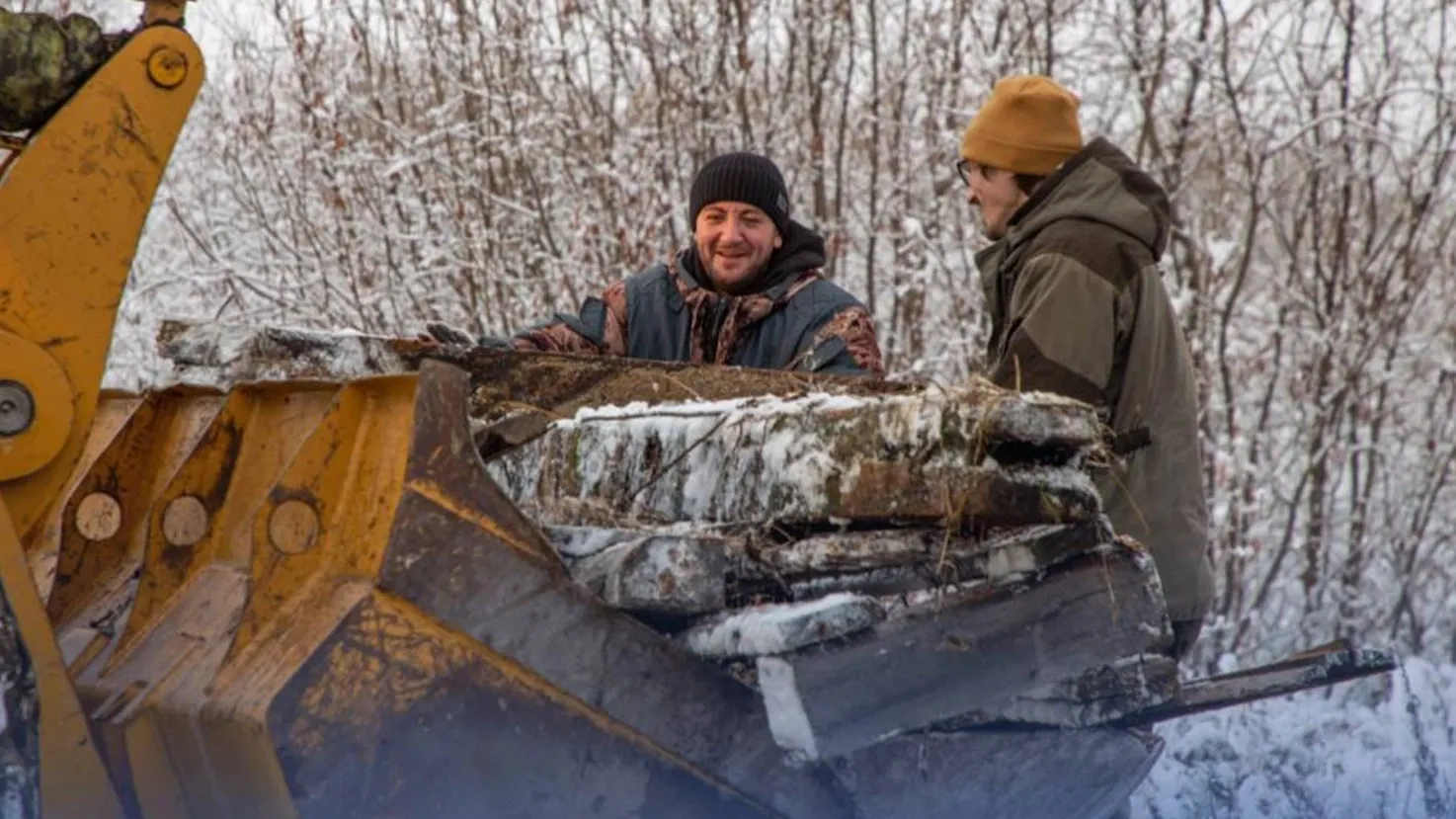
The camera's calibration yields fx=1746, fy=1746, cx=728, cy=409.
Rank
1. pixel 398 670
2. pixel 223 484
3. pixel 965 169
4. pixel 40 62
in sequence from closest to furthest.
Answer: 1. pixel 398 670
2. pixel 40 62
3. pixel 223 484
4. pixel 965 169

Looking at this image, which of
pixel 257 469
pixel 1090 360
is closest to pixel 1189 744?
pixel 1090 360

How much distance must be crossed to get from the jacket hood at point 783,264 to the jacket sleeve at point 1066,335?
1.61 m

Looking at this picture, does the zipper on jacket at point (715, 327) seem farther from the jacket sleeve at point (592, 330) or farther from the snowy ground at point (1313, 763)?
the snowy ground at point (1313, 763)

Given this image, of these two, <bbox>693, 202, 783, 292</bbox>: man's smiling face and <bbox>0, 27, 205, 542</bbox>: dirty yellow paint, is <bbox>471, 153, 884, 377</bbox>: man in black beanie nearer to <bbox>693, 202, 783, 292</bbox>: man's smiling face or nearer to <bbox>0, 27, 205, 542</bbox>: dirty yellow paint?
<bbox>693, 202, 783, 292</bbox>: man's smiling face

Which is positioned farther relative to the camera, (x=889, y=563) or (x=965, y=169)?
(x=965, y=169)

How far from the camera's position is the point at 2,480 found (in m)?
3.18

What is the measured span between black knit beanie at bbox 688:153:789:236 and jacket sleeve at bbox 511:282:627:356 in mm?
441

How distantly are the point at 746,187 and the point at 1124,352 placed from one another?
6.30ft

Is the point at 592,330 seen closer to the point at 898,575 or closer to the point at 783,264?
the point at 783,264

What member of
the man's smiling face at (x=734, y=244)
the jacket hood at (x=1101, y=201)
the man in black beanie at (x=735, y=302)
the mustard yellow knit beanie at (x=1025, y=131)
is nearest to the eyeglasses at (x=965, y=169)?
the mustard yellow knit beanie at (x=1025, y=131)

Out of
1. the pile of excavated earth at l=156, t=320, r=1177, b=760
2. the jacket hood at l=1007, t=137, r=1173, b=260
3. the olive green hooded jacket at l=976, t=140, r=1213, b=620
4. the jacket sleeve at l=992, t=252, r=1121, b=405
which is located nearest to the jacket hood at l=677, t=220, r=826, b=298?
the jacket hood at l=1007, t=137, r=1173, b=260

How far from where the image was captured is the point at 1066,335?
419cm

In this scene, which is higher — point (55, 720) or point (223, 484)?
point (223, 484)

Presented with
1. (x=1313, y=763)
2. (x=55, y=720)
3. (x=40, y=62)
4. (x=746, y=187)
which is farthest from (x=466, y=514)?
(x=1313, y=763)
